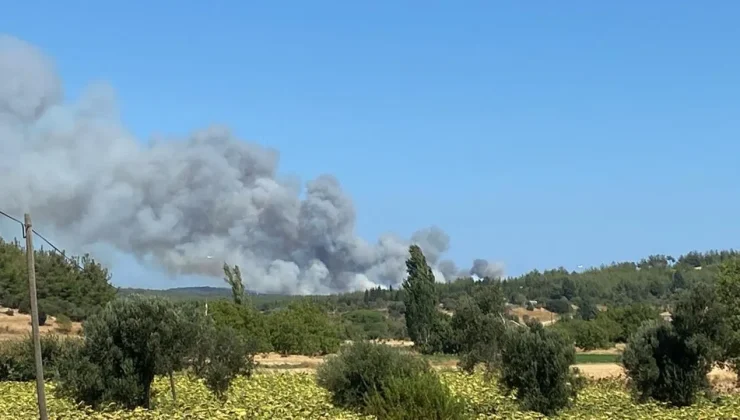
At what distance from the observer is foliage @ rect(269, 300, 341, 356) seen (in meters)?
61.8

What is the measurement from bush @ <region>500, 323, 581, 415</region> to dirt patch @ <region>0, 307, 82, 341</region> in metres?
40.5

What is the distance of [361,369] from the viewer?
23.8 meters

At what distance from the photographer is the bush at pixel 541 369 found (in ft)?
79.1

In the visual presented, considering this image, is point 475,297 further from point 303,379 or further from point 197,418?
point 197,418

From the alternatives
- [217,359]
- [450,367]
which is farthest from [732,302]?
[450,367]

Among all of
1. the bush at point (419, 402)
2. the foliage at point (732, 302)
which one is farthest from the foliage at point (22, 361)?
the foliage at point (732, 302)

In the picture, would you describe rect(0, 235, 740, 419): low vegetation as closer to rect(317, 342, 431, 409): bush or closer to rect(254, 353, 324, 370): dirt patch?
rect(317, 342, 431, 409): bush

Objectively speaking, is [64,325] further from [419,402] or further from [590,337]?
[419,402]

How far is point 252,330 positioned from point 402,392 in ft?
137

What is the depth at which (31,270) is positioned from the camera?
19500 mm

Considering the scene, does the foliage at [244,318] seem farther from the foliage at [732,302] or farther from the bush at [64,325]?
the foliage at [732,302]

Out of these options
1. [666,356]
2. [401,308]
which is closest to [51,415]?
[666,356]

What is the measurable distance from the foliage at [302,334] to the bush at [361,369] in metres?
37.2

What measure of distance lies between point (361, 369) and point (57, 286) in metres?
59.3
